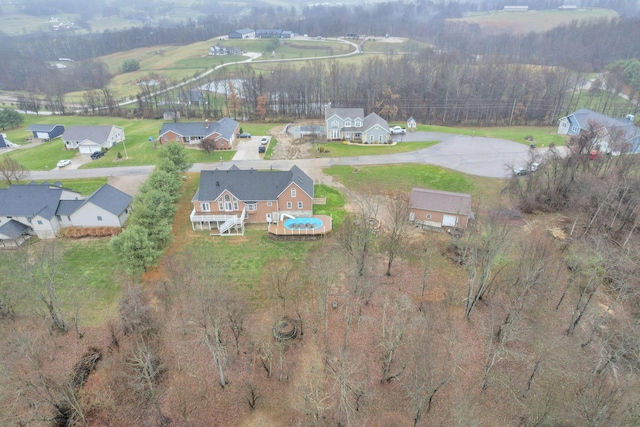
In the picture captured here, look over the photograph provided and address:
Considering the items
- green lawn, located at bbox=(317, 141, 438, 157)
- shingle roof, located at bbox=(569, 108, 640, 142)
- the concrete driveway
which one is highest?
shingle roof, located at bbox=(569, 108, 640, 142)

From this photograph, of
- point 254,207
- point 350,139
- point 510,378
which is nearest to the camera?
point 510,378

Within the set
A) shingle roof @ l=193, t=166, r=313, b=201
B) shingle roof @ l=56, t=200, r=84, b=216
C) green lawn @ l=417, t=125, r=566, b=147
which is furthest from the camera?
green lawn @ l=417, t=125, r=566, b=147

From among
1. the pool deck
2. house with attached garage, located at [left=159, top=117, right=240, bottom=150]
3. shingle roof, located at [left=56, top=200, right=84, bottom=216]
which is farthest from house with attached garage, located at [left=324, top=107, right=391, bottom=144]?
shingle roof, located at [left=56, top=200, right=84, bottom=216]

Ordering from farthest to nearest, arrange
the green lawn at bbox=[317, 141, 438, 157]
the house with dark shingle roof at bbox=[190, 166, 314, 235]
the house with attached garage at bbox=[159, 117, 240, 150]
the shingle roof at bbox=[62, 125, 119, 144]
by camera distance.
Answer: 1. the shingle roof at bbox=[62, 125, 119, 144]
2. the house with attached garage at bbox=[159, 117, 240, 150]
3. the green lawn at bbox=[317, 141, 438, 157]
4. the house with dark shingle roof at bbox=[190, 166, 314, 235]

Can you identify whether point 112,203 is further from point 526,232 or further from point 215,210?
point 526,232

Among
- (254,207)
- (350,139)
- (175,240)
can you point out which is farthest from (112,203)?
(350,139)

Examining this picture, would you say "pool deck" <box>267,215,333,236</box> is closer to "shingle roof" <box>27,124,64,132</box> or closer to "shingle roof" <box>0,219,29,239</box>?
"shingle roof" <box>0,219,29,239</box>

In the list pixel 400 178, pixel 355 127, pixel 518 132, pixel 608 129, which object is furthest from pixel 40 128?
pixel 608 129
